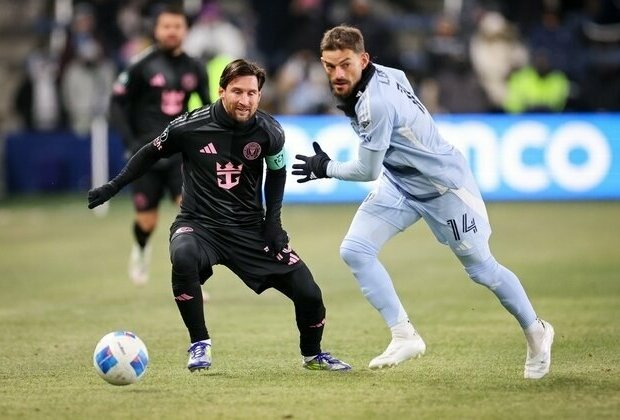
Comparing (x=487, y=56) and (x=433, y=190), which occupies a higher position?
(x=433, y=190)

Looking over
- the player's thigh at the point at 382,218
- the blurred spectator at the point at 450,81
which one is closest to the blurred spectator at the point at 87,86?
the blurred spectator at the point at 450,81

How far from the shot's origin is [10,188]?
22500 millimetres

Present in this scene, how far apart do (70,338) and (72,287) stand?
3134 mm

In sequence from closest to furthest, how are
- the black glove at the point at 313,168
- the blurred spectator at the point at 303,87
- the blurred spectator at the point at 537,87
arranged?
1. the black glove at the point at 313,168
2. the blurred spectator at the point at 537,87
3. the blurred spectator at the point at 303,87

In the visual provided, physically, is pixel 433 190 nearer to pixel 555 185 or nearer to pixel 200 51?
pixel 555 185

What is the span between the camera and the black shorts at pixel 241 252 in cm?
838

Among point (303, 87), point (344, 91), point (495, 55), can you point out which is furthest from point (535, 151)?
point (344, 91)

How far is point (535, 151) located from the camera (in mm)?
20375

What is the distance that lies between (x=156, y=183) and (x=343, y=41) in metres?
5.24

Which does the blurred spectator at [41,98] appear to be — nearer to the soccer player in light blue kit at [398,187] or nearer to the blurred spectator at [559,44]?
the blurred spectator at [559,44]

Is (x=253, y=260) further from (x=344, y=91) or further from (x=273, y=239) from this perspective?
(x=344, y=91)

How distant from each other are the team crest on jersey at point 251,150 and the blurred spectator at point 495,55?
49.1 feet

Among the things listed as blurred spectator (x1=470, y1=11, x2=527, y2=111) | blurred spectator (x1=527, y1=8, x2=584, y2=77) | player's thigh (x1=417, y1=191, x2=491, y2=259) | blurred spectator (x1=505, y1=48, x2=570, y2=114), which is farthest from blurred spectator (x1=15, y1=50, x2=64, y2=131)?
player's thigh (x1=417, y1=191, x2=491, y2=259)

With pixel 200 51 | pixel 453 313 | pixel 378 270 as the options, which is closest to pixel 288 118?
pixel 200 51
